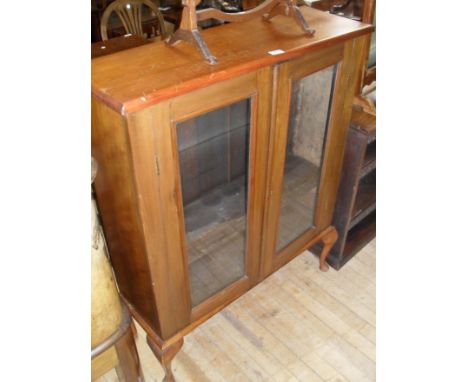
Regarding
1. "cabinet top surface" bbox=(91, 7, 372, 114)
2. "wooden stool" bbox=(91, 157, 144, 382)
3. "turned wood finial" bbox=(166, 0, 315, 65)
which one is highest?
"turned wood finial" bbox=(166, 0, 315, 65)

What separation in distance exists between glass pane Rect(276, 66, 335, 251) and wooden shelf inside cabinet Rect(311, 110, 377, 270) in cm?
24

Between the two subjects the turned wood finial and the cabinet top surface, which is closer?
the cabinet top surface

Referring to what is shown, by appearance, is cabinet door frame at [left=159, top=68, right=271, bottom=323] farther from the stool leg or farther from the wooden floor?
the wooden floor

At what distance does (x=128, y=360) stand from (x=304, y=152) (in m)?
0.95

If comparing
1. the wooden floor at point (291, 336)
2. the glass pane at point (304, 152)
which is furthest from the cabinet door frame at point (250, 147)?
the wooden floor at point (291, 336)

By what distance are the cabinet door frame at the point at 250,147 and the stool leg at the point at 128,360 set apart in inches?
8.7

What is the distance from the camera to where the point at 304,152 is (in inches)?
61.8

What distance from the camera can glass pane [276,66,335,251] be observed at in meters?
1.39

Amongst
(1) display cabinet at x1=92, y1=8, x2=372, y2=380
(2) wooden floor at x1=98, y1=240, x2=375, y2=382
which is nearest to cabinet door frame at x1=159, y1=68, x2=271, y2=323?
(1) display cabinet at x1=92, y1=8, x2=372, y2=380

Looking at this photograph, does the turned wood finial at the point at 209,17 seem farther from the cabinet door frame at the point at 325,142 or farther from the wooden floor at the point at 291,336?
the wooden floor at the point at 291,336

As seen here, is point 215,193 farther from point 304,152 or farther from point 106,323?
point 106,323

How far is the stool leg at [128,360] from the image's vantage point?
1.44 m

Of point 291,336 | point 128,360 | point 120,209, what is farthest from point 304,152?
point 128,360
